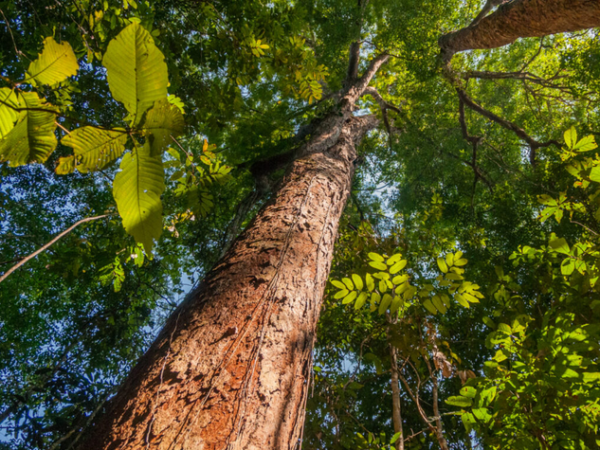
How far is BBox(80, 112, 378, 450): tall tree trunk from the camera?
0.86 metres

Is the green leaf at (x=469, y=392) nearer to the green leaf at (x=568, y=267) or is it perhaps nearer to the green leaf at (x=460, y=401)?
the green leaf at (x=460, y=401)

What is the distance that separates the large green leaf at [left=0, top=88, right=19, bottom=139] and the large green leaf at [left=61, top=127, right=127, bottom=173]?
83 mm

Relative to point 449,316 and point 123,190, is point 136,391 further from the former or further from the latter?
point 449,316

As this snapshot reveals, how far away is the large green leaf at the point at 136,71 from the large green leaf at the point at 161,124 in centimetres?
2

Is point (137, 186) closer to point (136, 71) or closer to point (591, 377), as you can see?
point (136, 71)

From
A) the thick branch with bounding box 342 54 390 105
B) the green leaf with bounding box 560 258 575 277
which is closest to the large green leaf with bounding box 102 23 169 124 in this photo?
the green leaf with bounding box 560 258 575 277

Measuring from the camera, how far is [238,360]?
103cm

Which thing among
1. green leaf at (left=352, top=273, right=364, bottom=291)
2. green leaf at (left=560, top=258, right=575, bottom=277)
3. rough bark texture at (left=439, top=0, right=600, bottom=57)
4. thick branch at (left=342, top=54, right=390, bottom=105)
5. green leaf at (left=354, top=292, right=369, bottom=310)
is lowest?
green leaf at (left=354, top=292, right=369, bottom=310)

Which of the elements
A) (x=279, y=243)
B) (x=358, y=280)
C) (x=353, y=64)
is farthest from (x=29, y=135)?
(x=353, y=64)

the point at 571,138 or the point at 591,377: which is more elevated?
the point at 571,138

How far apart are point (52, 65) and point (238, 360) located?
90cm

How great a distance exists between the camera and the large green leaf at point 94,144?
499 mm

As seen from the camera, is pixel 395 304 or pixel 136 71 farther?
pixel 395 304

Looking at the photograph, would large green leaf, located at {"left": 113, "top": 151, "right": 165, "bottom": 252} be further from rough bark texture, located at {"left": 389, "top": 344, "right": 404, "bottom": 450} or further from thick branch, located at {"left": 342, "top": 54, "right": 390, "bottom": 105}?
thick branch, located at {"left": 342, "top": 54, "right": 390, "bottom": 105}
